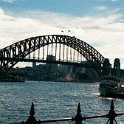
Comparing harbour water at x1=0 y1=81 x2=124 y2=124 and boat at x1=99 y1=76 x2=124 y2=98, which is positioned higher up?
boat at x1=99 y1=76 x2=124 y2=98

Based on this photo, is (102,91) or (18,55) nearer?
(102,91)

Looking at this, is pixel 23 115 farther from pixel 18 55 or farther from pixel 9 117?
pixel 18 55

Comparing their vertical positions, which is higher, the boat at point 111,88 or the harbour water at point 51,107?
the boat at point 111,88

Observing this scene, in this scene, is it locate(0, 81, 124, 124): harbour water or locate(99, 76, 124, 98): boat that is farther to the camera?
locate(99, 76, 124, 98): boat

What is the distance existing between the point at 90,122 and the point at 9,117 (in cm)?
1017

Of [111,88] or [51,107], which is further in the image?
[111,88]

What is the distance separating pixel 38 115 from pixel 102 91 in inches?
1910

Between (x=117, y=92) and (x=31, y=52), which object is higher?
(x=31, y=52)

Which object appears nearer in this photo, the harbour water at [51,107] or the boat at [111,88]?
the harbour water at [51,107]

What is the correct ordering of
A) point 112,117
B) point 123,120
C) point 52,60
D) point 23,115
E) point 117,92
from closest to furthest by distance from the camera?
point 112,117 → point 123,120 → point 23,115 → point 117,92 → point 52,60

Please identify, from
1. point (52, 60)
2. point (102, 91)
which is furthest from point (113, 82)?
point (52, 60)

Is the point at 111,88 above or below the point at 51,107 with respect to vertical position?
above

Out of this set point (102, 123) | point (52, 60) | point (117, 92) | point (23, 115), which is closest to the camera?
point (102, 123)

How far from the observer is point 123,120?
179 ft
